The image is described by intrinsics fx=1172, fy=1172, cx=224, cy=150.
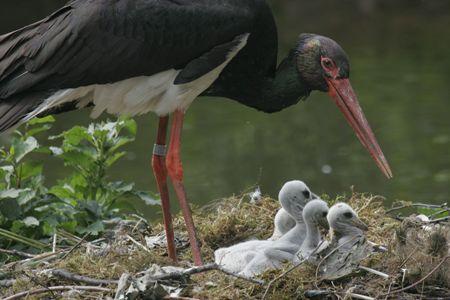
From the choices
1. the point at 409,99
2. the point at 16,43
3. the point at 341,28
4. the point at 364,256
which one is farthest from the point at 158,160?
the point at 341,28

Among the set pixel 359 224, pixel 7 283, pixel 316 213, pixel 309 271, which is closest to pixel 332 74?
pixel 316 213

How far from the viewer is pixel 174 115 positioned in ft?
26.2

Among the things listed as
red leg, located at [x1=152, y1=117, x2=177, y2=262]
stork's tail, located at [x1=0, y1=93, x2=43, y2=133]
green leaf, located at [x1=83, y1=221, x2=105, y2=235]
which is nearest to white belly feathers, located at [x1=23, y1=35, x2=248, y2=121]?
stork's tail, located at [x1=0, y1=93, x2=43, y2=133]

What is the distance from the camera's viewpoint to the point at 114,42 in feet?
25.0

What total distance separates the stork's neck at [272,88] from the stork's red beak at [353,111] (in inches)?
8.6

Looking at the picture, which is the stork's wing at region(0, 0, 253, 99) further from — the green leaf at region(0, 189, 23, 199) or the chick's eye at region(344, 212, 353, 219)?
the chick's eye at region(344, 212, 353, 219)

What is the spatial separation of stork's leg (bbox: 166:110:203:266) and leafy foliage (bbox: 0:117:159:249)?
453 millimetres

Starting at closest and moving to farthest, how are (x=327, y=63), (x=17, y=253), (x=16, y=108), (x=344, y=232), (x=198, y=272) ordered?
(x=198, y=272)
(x=344, y=232)
(x=16, y=108)
(x=17, y=253)
(x=327, y=63)

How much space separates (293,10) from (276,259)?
17.3 m

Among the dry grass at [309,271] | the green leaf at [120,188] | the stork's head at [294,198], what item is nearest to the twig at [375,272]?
the dry grass at [309,271]

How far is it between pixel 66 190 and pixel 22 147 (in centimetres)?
54

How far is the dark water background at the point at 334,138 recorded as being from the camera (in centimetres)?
1387

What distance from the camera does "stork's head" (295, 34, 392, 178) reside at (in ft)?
26.7

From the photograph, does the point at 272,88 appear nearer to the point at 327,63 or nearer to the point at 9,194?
the point at 327,63
